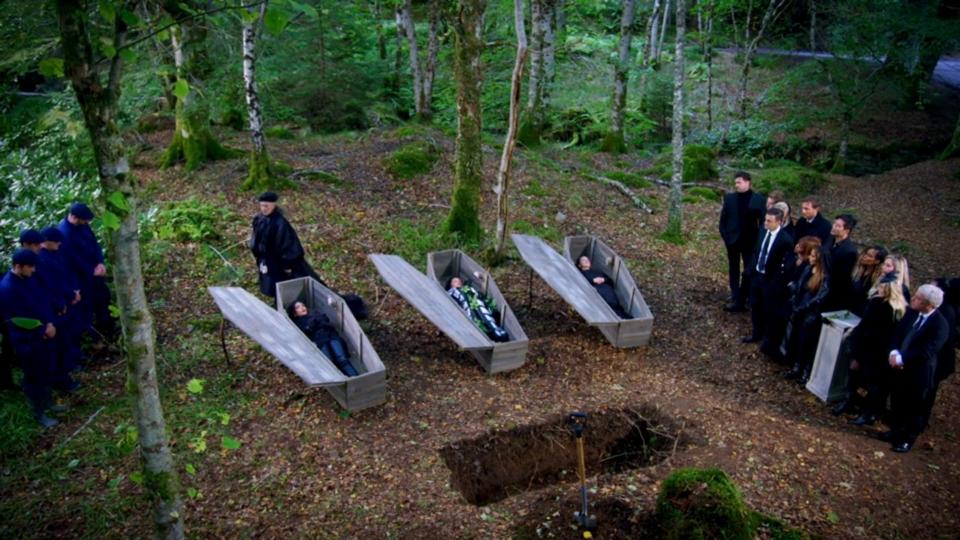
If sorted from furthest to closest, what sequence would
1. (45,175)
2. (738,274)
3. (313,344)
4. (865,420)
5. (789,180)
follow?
(789,180) < (45,175) < (738,274) < (865,420) < (313,344)

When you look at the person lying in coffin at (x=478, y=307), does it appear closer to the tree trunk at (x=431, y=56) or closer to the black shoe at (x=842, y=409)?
the black shoe at (x=842, y=409)

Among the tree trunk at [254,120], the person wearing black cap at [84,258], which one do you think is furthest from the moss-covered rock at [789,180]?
the person wearing black cap at [84,258]

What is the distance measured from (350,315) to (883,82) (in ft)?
57.9

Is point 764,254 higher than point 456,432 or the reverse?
higher

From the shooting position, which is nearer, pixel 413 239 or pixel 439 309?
pixel 439 309

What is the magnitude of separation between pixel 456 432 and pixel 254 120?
25.0ft

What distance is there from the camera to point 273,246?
817 centimetres

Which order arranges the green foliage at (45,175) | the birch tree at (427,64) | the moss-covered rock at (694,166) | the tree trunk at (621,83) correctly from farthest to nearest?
the birch tree at (427,64) → the tree trunk at (621,83) → the moss-covered rock at (694,166) → the green foliage at (45,175)

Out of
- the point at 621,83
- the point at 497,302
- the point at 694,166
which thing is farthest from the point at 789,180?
the point at 497,302

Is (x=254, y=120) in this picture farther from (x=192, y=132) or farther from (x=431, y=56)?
(x=431, y=56)

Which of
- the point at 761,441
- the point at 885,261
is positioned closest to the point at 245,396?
the point at 761,441

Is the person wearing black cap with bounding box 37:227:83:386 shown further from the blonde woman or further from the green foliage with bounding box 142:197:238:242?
the blonde woman

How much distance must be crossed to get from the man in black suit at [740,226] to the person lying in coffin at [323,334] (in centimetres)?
586

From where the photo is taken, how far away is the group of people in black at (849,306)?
20.2 ft
